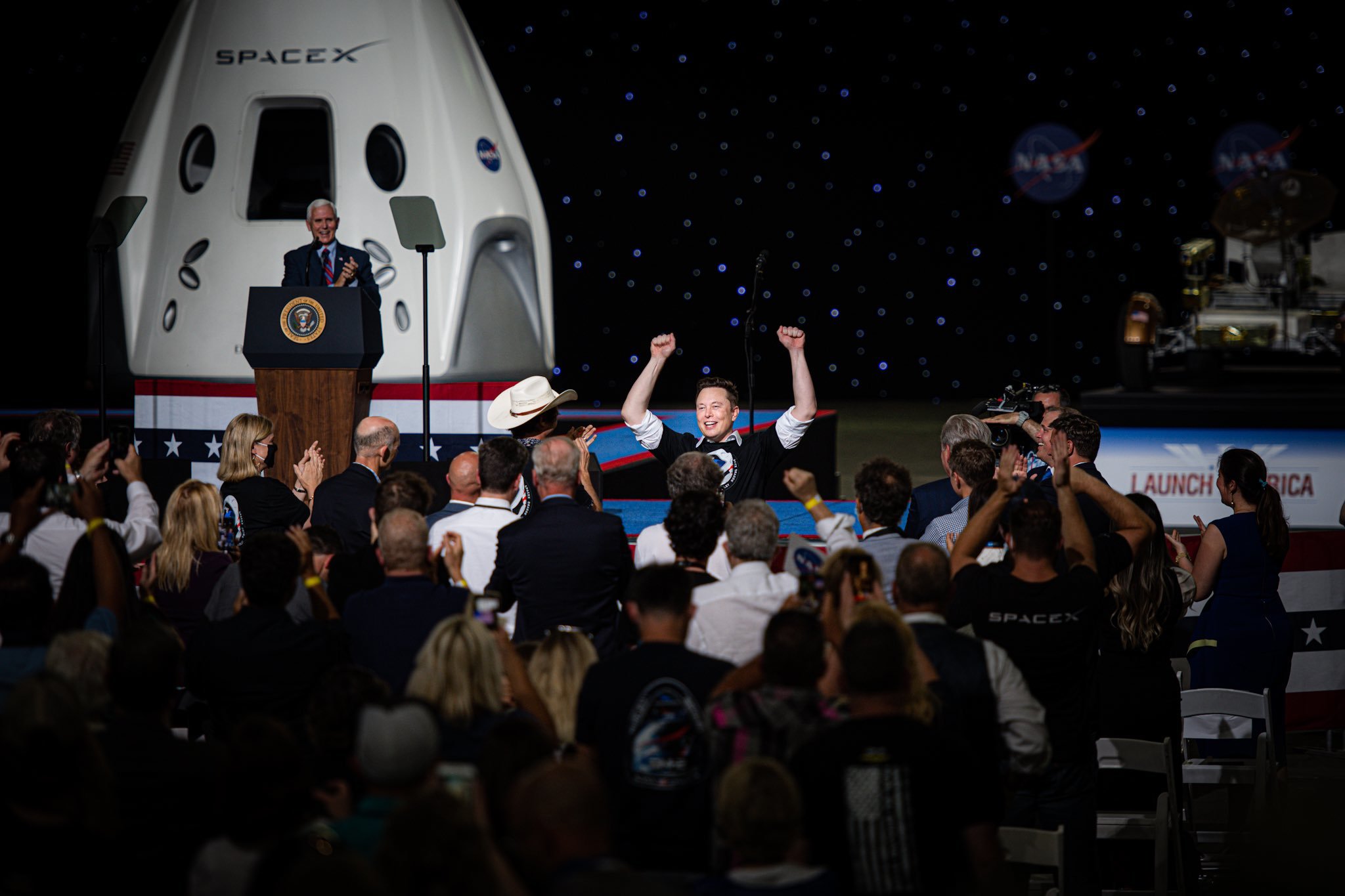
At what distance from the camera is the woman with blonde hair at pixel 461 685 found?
2.74m

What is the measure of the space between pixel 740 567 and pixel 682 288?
1304 centimetres

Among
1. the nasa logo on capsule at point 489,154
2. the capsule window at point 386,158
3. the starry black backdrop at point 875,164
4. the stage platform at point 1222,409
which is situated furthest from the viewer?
the starry black backdrop at point 875,164

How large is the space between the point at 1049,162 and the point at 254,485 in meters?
13.7

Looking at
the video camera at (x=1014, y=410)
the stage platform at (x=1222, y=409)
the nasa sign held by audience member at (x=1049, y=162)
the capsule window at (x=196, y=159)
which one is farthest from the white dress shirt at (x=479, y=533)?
the nasa sign held by audience member at (x=1049, y=162)

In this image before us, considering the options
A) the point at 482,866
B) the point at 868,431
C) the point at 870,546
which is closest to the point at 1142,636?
the point at 870,546

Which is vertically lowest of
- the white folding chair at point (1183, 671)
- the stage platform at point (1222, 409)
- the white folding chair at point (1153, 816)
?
the white folding chair at point (1153, 816)

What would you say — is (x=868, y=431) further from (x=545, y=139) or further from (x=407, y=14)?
(x=407, y=14)

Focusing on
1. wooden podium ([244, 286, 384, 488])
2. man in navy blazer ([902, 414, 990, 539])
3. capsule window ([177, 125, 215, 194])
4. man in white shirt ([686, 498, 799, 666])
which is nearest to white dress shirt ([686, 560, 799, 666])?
man in white shirt ([686, 498, 799, 666])

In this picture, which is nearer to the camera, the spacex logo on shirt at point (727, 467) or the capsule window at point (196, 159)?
the spacex logo on shirt at point (727, 467)

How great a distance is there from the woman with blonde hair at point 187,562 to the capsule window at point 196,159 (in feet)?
20.6

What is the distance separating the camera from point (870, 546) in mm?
3807

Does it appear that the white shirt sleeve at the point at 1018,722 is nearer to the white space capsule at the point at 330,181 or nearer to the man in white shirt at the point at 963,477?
the man in white shirt at the point at 963,477

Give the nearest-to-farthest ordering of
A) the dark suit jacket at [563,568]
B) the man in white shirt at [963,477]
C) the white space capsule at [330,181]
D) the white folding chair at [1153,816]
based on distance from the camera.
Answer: the white folding chair at [1153,816] → the dark suit jacket at [563,568] → the man in white shirt at [963,477] → the white space capsule at [330,181]

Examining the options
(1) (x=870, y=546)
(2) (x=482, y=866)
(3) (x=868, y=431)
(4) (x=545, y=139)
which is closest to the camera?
(2) (x=482, y=866)
